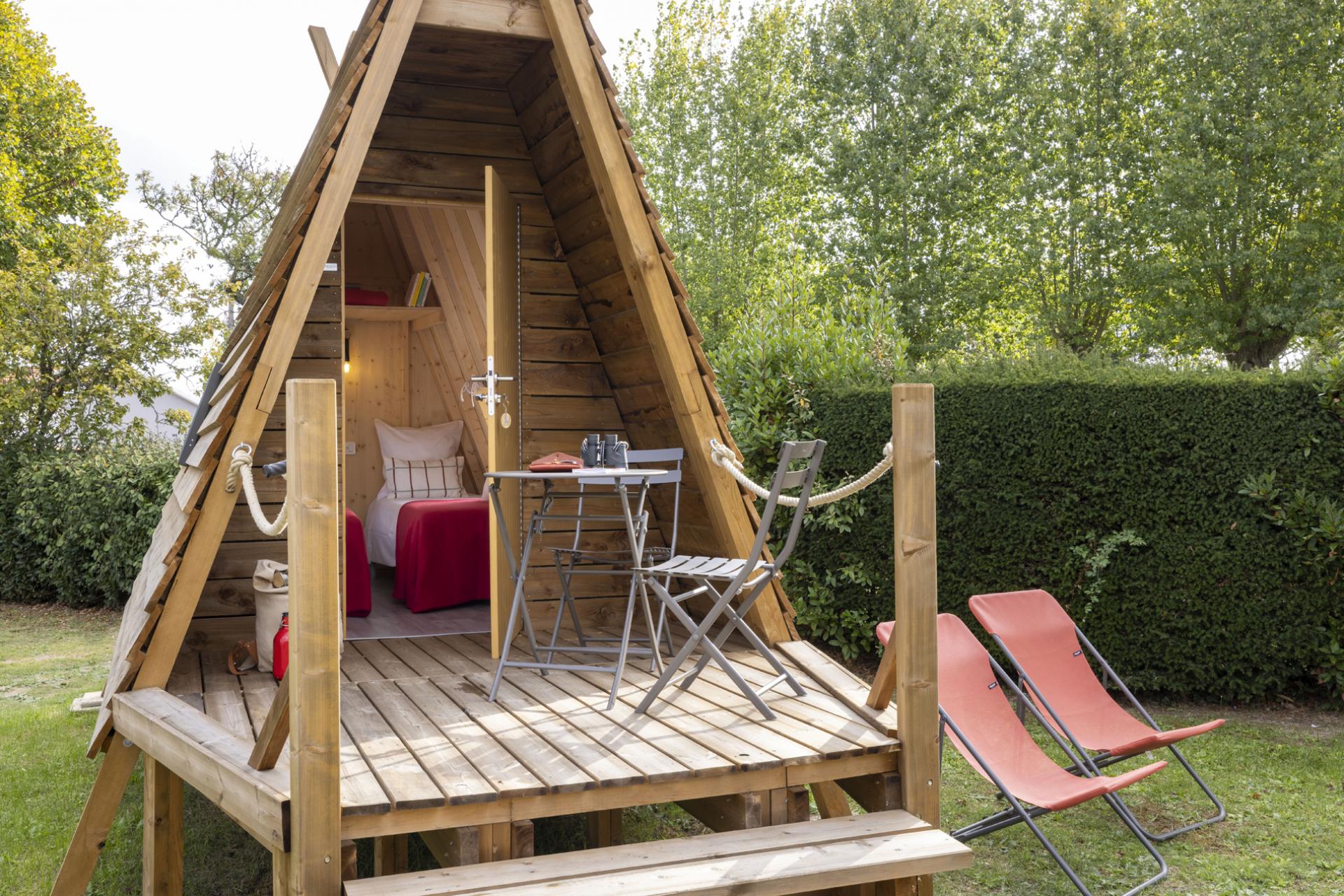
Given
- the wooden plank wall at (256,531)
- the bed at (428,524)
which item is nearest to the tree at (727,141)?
the bed at (428,524)

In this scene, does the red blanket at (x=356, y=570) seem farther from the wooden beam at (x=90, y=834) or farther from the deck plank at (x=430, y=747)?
the wooden beam at (x=90, y=834)

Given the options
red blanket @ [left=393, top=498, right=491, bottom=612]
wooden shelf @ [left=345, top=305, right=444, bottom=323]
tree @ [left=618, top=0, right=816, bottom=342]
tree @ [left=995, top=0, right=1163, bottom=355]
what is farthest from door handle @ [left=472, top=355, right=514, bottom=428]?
tree @ [left=618, top=0, right=816, bottom=342]

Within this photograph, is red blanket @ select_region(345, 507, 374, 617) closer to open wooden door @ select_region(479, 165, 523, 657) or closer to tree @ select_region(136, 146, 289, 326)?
open wooden door @ select_region(479, 165, 523, 657)

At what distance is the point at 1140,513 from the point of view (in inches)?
241

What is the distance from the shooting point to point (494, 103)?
17.1 ft

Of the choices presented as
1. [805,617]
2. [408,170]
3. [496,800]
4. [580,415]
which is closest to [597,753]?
[496,800]

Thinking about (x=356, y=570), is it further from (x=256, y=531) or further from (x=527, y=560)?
(x=527, y=560)

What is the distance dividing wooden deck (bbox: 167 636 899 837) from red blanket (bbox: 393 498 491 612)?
1.72 m

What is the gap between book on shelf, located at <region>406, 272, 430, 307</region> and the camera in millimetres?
7160

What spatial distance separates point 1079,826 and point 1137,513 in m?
2.31

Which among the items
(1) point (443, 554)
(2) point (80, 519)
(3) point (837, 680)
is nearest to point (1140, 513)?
(3) point (837, 680)

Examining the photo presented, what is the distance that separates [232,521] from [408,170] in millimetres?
1900

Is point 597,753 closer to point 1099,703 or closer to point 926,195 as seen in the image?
point 1099,703

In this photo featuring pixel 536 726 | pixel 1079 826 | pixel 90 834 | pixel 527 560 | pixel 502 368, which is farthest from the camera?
pixel 502 368
